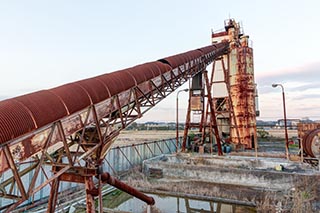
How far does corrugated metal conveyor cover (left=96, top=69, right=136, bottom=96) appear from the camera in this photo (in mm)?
5979

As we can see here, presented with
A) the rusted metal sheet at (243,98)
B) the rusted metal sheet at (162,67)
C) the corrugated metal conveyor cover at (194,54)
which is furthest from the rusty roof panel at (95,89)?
the rusted metal sheet at (243,98)

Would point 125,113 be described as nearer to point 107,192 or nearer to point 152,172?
point 107,192

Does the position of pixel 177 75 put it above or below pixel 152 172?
above

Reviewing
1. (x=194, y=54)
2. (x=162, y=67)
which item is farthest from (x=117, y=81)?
(x=194, y=54)

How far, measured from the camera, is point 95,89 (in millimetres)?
5488

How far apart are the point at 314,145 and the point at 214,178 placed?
23.0 feet

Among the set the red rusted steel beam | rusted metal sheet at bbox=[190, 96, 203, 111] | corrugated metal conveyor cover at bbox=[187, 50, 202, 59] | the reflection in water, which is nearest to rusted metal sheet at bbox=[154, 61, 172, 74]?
corrugated metal conveyor cover at bbox=[187, 50, 202, 59]

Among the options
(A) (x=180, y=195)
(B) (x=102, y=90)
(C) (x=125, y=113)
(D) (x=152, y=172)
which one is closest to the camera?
(B) (x=102, y=90)

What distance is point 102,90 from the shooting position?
5668 millimetres

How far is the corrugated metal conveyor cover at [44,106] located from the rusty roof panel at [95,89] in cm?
89

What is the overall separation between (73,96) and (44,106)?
81 centimetres

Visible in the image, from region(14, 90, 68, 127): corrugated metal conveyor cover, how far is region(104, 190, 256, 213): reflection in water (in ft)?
18.9

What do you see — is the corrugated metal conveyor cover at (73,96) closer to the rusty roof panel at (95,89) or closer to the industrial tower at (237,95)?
the rusty roof panel at (95,89)

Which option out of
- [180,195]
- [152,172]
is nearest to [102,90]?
[180,195]
